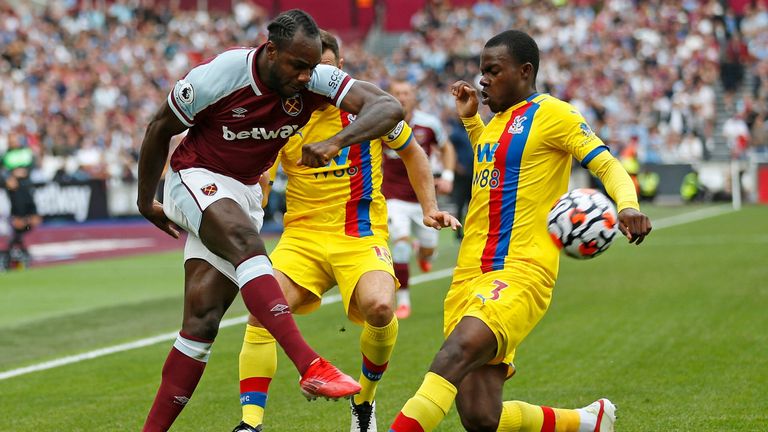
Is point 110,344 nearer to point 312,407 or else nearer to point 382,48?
Result: point 312,407

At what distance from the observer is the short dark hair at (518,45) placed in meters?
6.21

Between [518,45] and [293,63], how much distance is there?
121cm

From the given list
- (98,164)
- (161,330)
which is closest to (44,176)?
(98,164)

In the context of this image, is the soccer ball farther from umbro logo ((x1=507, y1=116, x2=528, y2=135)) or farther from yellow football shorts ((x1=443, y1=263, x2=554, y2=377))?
umbro logo ((x1=507, y1=116, x2=528, y2=135))

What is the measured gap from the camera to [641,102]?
37.3 meters

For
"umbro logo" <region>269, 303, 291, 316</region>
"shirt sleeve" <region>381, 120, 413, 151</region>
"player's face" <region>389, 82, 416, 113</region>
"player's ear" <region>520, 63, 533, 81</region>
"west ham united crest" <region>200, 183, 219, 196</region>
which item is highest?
"player's ear" <region>520, 63, 533, 81</region>

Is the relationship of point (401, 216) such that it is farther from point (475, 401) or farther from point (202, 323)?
point (475, 401)

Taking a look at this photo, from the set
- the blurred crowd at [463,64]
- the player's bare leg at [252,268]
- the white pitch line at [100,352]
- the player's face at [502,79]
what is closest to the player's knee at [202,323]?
the player's bare leg at [252,268]

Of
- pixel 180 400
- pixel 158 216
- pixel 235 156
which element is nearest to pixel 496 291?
pixel 235 156

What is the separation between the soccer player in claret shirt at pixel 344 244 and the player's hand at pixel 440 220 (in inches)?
9.1

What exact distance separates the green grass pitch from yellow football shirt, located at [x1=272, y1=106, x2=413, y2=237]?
1240mm

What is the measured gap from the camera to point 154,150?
20.4ft

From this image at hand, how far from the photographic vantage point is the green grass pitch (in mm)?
7789

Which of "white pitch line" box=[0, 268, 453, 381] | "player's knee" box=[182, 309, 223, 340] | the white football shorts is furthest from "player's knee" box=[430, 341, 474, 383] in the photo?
the white football shorts
